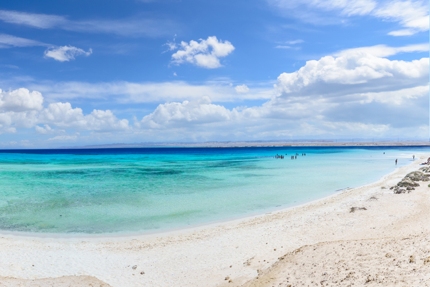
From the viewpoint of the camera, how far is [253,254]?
13.2 meters

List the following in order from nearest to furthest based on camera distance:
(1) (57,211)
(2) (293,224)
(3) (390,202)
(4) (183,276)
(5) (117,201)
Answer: (4) (183,276), (2) (293,224), (3) (390,202), (1) (57,211), (5) (117,201)

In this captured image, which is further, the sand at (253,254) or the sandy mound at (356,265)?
the sand at (253,254)

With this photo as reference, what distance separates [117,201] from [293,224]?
1519 centimetres

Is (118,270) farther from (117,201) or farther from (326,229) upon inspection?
(117,201)

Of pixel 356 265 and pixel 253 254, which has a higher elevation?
pixel 356 265

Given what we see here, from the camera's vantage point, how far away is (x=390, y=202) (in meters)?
21.5

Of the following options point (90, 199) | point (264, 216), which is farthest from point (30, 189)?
point (264, 216)

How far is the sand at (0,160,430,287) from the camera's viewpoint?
9.67 m

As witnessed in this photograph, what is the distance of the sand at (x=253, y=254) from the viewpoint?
9672 millimetres

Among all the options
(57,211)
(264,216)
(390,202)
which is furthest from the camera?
(57,211)

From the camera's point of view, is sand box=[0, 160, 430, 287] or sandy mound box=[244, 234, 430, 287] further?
sand box=[0, 160, 430, 287]

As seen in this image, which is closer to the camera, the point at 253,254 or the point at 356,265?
the point at 356,265

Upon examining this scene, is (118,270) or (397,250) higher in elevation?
(397,250)

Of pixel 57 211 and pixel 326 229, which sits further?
pixel 57 211
